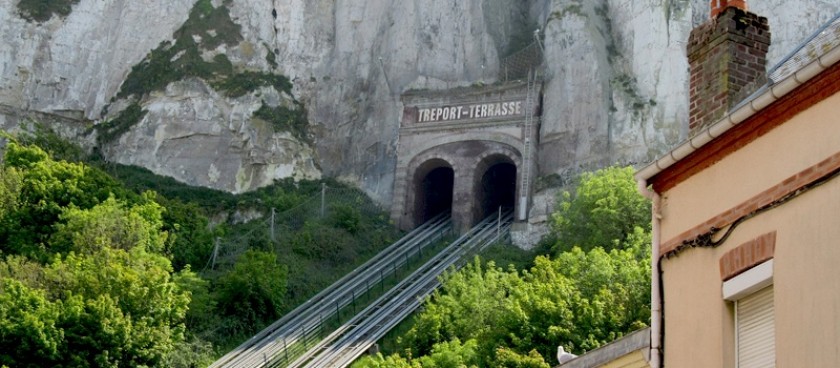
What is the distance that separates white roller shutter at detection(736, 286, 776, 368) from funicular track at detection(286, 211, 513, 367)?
32.4m

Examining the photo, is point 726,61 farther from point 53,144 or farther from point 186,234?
point 53,144

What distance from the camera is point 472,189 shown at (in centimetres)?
6272

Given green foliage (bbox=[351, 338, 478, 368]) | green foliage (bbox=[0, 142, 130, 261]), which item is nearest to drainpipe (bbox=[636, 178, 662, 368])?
green foliage (bbox=[351, 338, 478, 368])

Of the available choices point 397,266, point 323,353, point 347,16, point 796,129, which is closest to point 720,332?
point 796,129

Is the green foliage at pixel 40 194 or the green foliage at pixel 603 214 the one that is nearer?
the green foliage at pixel 40 194

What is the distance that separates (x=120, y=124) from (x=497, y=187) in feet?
55.7

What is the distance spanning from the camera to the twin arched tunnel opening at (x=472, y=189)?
6353 centimetres

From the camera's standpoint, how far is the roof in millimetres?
13031

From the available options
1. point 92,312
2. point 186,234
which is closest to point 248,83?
point 186,234

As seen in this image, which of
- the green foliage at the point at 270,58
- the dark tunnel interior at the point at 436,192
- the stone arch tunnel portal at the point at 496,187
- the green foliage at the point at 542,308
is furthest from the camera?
the green foliage at the point at 270,58

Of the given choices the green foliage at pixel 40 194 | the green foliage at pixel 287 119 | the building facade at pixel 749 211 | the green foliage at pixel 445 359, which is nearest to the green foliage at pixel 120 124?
the green foliage at pixel 287 119

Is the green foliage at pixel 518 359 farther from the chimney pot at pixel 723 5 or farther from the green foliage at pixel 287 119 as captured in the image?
the green foliage at pixel 287 119

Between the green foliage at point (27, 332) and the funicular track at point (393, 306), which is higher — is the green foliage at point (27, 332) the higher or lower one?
the lower one

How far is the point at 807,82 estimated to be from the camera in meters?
13.2
